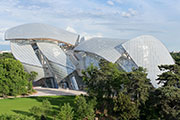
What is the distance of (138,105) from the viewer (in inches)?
783

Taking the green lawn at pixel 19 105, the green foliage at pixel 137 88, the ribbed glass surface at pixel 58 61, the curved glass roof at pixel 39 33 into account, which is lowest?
the green lawn at pixel 19 105

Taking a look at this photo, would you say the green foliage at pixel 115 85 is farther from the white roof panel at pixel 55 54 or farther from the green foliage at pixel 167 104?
the white roof panel at pixel 55 54

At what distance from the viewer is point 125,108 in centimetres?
1920

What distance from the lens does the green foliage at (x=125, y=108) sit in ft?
62.7

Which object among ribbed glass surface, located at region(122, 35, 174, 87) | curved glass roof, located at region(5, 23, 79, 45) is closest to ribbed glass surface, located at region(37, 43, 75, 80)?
curved glass roof, located at region(5, 23, 79, 45)

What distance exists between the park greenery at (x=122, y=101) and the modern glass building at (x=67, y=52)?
845cm

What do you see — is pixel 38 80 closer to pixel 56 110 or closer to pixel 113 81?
pixel 56 110

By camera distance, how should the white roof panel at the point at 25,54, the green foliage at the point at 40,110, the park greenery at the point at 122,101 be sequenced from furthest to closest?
the white roof panel at the point at 25,54 → the green foliage at the point at 40,110 → the park greenery at the point at 122,101

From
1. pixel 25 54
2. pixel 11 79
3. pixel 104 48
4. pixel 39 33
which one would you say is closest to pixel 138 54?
pixel 104 48

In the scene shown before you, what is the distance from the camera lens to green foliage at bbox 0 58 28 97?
28781mm

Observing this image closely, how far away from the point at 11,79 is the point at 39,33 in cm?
1417

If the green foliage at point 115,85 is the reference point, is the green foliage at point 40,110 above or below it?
below

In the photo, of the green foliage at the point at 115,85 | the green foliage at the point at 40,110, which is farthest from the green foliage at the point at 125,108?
the green foliage at the point at 40,110

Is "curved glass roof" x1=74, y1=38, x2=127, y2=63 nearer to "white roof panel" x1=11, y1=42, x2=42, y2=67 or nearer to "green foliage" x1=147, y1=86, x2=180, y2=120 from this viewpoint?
"white roof panel" x1=11, y1=42, x2=42, y2=67
